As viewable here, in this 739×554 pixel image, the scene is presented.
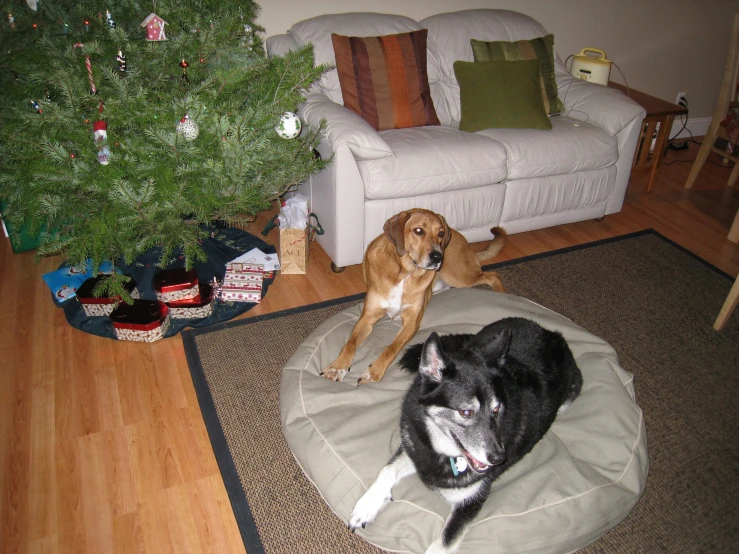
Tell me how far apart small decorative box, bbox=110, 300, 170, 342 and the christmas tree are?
0.33 meters

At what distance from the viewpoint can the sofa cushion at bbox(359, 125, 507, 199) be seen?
2916 millimetres

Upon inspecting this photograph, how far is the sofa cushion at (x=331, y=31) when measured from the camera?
3.32m

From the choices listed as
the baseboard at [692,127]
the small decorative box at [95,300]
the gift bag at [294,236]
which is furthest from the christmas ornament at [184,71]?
the baseboard at [692,127]

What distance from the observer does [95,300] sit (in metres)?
2.59

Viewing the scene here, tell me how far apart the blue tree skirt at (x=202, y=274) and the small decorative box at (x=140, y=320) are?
0.08 metres

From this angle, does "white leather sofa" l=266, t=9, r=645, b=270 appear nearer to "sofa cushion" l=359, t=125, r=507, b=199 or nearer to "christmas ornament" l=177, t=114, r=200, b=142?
"sofa cushion" l=359, t=125, r=507, b=199

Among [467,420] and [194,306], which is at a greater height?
[467,420]

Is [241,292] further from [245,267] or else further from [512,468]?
[512,468]

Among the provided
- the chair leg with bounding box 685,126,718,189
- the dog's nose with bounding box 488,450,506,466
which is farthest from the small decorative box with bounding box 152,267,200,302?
the chair leg with bounding box 685,126,718,189

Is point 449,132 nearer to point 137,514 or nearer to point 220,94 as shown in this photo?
point 220,94

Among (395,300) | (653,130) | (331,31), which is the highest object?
(331,31)

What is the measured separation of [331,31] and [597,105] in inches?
76.4

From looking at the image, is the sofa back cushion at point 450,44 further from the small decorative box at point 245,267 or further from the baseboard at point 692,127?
the baseboard at point 692,127

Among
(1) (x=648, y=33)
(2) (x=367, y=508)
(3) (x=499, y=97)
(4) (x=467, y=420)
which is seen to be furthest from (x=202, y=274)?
(1) (x=648, y=33)
